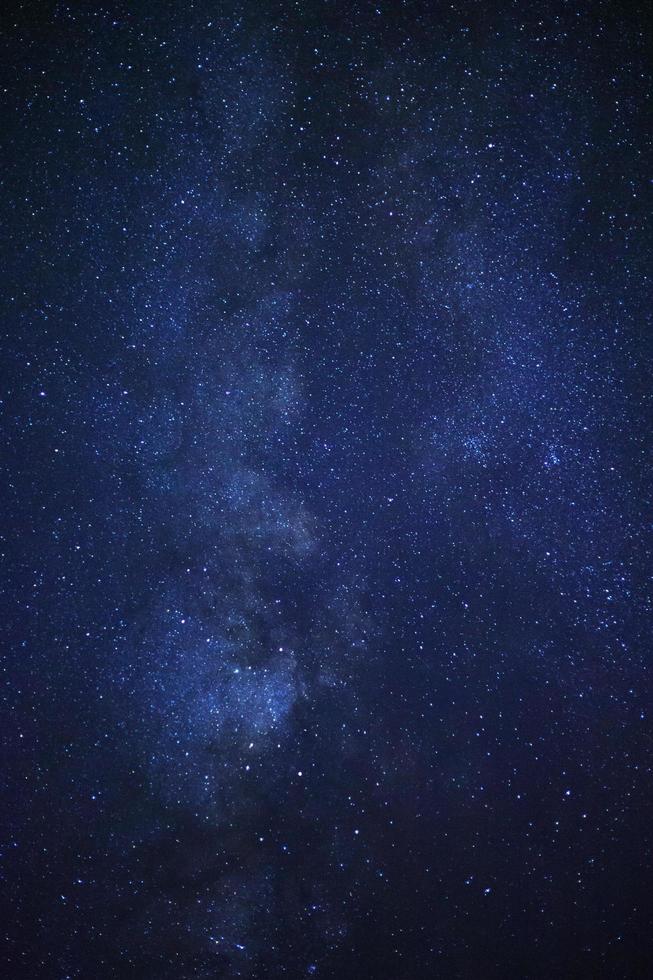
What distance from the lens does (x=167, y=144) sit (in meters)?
1.94

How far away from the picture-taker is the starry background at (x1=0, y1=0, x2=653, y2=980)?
1.92 metres

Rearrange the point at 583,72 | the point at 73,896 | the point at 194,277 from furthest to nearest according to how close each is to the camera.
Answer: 1. the point at 73,896
2. the point at 194,277
3. the point at 583,72

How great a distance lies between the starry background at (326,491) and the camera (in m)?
1.92

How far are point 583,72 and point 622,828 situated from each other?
295cm

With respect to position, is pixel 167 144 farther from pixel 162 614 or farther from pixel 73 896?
pixel 73 896

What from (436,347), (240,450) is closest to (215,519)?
(240,450)

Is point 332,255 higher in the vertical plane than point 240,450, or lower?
higher

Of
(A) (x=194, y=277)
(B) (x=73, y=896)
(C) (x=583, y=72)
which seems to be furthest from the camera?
(B) (x=73, y=896)

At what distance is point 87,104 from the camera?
6.30ft

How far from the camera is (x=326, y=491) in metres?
2.14

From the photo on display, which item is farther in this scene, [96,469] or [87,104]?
[96,469]

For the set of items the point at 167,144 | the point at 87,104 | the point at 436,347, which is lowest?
the point at 436,347

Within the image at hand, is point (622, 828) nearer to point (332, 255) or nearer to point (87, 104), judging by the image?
point (332, 255)

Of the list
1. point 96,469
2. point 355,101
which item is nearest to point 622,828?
point 96,469
